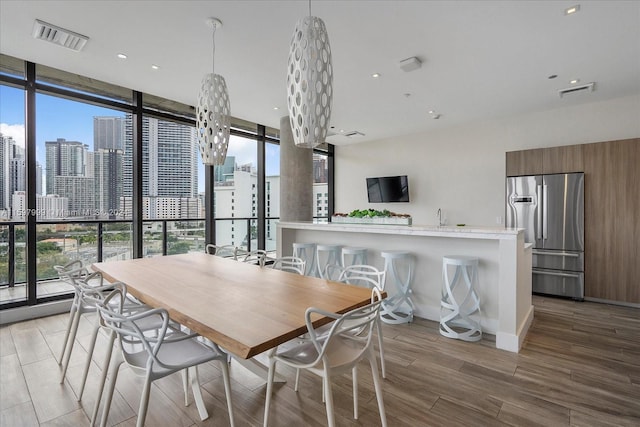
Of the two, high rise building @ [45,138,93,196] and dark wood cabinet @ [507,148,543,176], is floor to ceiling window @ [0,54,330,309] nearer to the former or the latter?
high rise building @ [45,138,93,196]

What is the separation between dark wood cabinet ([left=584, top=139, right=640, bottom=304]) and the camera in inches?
156

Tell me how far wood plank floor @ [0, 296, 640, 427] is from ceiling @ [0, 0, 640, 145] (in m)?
2.79

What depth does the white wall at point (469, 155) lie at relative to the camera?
4.54 meters

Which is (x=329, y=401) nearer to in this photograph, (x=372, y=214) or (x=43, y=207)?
(x=372, y=214)

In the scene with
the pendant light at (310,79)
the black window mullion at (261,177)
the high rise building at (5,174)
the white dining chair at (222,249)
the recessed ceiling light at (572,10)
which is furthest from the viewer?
the black window mullion at (261,177)

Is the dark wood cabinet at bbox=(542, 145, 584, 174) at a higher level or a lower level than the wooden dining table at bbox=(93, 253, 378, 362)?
higher

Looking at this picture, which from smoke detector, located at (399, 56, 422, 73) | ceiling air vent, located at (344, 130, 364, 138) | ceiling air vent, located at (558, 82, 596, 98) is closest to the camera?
smoke detector, located at (399, 56, 422, 73)

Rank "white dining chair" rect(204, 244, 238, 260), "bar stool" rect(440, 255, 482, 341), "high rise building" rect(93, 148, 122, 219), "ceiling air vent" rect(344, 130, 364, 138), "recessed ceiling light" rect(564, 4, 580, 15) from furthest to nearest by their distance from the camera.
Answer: "ceiling air vent" rect(344, 130, 364, 138), "high rise building" rect(93, 148, 122, 219), "white dining chair" rect(204, 244, 238, 260), "bar stool" rect(440, 255, 482, 341), "recessed ceiling light" rect(564, 4, 580, 15)

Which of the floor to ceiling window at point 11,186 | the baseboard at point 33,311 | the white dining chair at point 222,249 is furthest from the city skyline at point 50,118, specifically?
the white dining chair at point 222,249

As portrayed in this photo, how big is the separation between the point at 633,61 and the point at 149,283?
509 cm

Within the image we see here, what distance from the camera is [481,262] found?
320 cm

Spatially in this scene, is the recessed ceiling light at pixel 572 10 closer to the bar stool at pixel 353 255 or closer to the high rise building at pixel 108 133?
the bar stool at pixel 353 255

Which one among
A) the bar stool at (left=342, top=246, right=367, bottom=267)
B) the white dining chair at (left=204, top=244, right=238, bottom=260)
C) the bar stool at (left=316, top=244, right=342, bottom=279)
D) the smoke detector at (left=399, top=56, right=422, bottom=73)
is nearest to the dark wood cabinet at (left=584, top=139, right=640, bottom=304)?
the smoke detector at (left=399, top=56, right=422, bottom=73)

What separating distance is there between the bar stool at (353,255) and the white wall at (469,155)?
116 inches
